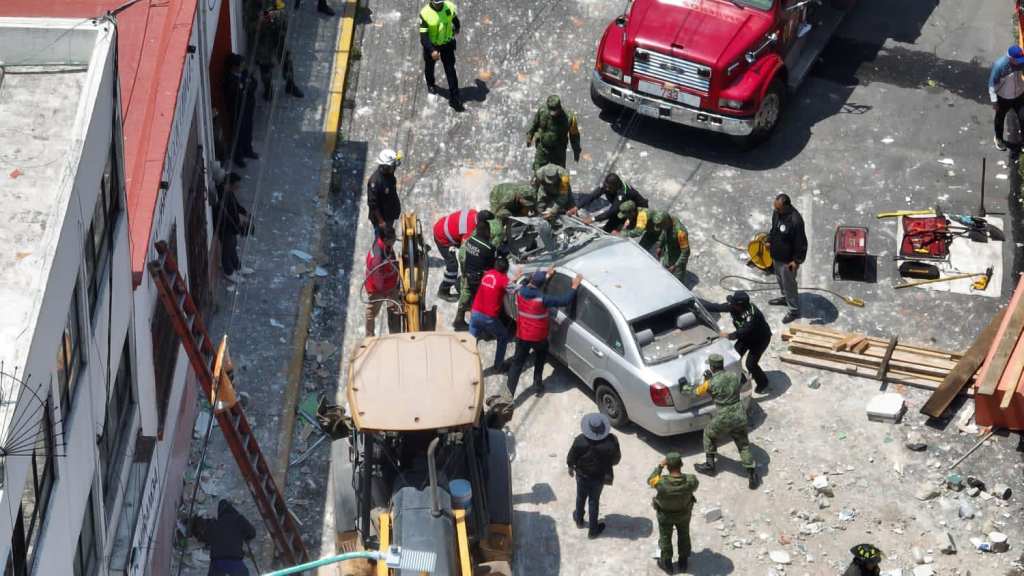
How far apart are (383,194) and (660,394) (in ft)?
14.1

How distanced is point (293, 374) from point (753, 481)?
200 inches

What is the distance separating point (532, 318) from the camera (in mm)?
16781

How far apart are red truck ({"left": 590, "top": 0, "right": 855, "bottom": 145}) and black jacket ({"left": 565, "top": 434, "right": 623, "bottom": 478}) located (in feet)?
21.7

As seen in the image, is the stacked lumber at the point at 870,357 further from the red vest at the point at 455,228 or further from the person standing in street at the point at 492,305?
the red vest at the point at 455,228

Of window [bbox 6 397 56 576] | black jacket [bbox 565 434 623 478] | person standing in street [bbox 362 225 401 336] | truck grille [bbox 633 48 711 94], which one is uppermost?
truck grille [bbox 633 48 711 94]

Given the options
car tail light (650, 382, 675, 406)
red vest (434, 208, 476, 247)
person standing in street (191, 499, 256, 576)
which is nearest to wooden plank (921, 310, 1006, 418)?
car tail light (650, 382, 675, 406)

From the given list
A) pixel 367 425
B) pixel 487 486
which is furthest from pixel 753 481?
pixel 367 425

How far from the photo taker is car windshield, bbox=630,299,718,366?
16.6 m

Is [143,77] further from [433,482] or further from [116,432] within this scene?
[433,482]

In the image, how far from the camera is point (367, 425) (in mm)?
13352

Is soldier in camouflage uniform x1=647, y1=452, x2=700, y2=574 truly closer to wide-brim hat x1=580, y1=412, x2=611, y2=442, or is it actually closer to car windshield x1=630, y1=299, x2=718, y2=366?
wide-brim hat x1=580, y1=412, x2=611, y2=442

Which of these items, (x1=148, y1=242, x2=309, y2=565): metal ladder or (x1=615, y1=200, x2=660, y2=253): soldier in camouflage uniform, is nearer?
(x1=148, y1=242, x2=309, y2=565): metal ladder

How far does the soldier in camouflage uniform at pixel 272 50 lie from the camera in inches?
843

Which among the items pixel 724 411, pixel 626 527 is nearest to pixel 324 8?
pixel 724 411
